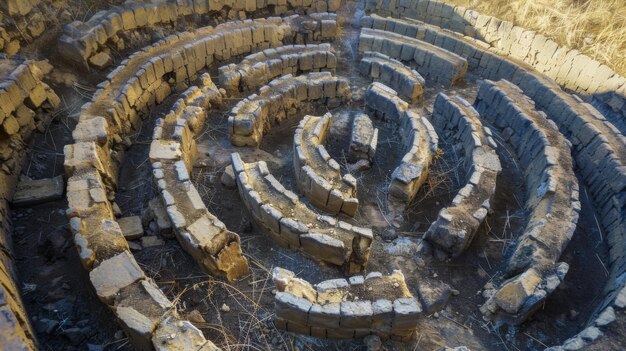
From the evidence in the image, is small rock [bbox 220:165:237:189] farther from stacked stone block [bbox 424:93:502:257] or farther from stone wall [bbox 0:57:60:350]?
stacked stone block [bbox 424:93:502:257]

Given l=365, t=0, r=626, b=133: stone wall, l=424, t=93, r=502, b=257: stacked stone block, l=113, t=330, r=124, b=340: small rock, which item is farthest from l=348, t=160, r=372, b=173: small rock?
l=365, t=0, r=626, b=133: stone wall

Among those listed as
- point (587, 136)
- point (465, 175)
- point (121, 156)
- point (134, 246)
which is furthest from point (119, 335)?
point (587, 136)

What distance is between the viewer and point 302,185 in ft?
30.1

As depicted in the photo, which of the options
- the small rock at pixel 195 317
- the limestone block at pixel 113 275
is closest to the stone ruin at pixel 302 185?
the limestone block at pixel 113 275

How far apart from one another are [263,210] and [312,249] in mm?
1165

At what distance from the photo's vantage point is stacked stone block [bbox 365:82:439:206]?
9.12 m

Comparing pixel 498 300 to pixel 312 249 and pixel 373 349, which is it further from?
pixel 312 249

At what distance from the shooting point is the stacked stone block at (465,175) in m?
7.91

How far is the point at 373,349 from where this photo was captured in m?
6.43

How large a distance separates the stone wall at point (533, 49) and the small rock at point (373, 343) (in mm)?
8969

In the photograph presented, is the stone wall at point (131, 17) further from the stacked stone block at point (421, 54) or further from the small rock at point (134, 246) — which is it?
the small rock at point (134, 246)

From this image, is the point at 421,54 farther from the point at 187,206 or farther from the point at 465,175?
the point at 187,206

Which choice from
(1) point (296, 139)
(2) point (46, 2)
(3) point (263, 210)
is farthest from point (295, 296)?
(2) point (46, 2)

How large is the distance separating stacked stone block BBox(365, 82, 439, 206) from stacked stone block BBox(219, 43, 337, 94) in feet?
7.08
